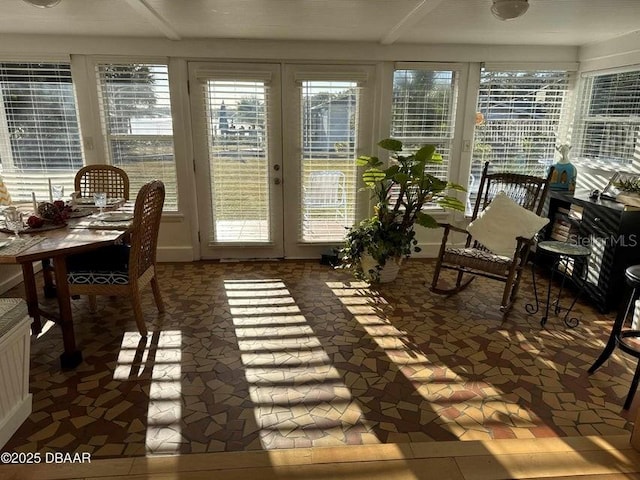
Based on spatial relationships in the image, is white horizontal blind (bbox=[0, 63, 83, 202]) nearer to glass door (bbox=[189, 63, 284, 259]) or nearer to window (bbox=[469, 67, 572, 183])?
glass door (bbox=[189, 63, 284, 259])

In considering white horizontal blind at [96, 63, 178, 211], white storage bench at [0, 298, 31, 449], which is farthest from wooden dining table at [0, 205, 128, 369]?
white horizontal blind at [96, 63, 178, 211]

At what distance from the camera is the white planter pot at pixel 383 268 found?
3645 millimetres

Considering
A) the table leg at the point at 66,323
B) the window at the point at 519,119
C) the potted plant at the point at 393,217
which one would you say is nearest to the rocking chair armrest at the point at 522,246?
the potted plant at the point at 393,217

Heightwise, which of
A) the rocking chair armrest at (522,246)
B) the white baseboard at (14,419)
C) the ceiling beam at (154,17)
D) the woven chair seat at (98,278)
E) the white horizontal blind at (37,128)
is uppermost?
the ceiling beam at (154,17)

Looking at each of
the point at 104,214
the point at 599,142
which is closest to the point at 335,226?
the point at 104,214

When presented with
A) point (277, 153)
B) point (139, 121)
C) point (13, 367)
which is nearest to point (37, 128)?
point (139, 121)

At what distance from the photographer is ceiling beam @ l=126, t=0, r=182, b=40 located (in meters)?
2.62

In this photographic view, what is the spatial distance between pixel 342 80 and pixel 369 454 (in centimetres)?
328

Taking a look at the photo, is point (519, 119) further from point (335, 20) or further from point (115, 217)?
point (115, 217)

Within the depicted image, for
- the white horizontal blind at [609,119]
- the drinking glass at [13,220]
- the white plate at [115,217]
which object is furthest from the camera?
the white horizontal blind at [609,119]

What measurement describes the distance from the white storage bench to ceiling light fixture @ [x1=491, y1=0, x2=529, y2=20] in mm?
2906

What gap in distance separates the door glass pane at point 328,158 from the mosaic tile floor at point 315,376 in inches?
41.8

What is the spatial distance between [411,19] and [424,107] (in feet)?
4.10

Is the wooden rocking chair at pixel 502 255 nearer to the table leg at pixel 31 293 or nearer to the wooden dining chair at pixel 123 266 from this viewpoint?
the wooden dining chair at pixel 123 266
